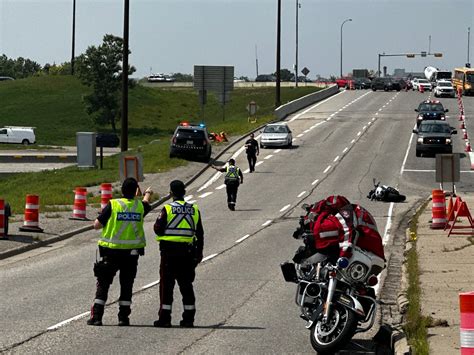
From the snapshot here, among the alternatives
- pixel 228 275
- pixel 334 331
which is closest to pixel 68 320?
pixel 334 331

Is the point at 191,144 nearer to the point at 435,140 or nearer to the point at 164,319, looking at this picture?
the point at 435,140

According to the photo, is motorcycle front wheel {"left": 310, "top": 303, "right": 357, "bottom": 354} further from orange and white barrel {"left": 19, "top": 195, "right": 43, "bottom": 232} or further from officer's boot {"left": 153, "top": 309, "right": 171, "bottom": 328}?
orange and white barrel {"left": 19, "top": 195, "right": 43, "bottom": 232}

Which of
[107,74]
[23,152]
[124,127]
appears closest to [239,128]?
[23,152]

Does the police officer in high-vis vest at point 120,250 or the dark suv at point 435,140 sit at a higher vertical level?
the dark suv at point 435,140

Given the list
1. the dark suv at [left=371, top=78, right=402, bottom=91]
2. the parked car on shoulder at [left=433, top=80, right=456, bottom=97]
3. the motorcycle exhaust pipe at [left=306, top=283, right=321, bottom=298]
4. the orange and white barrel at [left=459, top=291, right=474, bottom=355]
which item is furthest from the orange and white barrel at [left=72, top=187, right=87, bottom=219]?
the dark suv at [left=371, top=78, right=402, bottom=91]

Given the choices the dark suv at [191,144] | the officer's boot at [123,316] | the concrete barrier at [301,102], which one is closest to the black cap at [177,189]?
the officer's boot at [123,316]

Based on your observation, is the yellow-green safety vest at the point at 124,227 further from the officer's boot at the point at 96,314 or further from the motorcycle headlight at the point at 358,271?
the motorcycle headlight at the point at 358,271

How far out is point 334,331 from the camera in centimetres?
1164

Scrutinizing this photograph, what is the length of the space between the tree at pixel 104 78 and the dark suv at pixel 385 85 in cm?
2776

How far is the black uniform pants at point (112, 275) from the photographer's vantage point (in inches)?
543

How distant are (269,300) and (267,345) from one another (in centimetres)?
371

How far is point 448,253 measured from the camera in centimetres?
2183

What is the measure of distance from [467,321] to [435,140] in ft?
142

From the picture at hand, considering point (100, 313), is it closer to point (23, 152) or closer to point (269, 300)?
point (269, 300)
